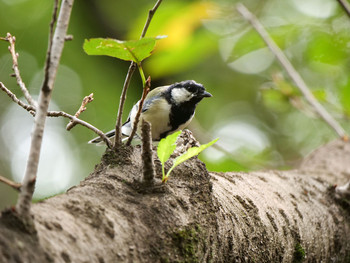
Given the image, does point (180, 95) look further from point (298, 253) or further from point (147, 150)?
point (147, 150)

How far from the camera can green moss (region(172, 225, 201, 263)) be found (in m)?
1.11

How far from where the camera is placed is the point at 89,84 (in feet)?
19.7

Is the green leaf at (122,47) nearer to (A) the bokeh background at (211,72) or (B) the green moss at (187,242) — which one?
(B) the green moss at (187,242)

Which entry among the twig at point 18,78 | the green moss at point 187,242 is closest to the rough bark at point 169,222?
the green moss at point 187,242

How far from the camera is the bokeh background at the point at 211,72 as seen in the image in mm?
2791

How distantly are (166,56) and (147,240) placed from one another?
184cm

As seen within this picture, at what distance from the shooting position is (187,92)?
10.1 feet

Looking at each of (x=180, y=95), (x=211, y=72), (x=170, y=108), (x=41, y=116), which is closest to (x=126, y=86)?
(x=41, y=116)

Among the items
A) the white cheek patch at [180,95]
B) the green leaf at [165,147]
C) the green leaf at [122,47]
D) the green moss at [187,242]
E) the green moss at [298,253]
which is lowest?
the green moss at [298,253]

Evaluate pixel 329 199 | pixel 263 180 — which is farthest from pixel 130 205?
pixel 329 199

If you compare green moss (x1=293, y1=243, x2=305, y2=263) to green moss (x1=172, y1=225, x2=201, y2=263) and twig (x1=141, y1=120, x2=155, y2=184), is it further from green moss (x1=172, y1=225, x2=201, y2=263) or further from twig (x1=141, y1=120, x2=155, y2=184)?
twig (x1=141, y1=120, x2=155, y2=184)

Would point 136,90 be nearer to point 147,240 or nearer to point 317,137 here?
point 317,137

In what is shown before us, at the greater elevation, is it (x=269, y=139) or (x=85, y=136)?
(x=85, y=136)

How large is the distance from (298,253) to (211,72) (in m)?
4.17
